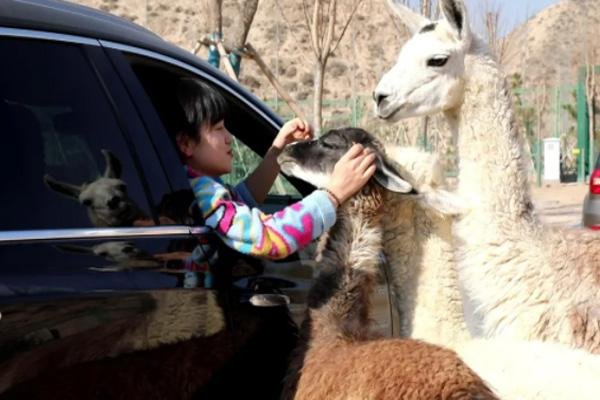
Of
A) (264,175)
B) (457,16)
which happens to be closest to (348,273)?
(264,175)

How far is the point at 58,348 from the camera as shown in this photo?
8.16 ft

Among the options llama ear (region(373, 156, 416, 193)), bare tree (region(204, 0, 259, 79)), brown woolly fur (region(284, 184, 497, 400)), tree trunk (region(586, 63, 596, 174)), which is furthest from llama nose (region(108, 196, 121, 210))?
tree trunk (region(586, 63, 596, 174))

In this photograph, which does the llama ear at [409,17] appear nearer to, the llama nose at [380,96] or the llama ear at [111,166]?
the llama nose at [380,96]

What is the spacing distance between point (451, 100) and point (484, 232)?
1.93ft

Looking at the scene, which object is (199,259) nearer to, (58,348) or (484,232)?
(58,348)

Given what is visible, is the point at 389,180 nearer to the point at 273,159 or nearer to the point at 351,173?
the point at 351,173

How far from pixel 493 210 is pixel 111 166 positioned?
5.84 feet

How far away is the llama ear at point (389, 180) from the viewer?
11.1ft

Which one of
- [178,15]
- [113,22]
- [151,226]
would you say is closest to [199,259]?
[151,226]

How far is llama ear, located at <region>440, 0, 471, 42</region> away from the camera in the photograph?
4.02 meters

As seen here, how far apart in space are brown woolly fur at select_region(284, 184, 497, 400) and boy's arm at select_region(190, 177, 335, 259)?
0.22 metres

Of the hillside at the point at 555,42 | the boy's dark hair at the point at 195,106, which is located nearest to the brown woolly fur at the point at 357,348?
the boy's dark hair at the point at 195,106

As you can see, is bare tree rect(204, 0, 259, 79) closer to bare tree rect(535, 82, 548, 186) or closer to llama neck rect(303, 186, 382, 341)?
llama neck rect(303, 186, 382, 341)

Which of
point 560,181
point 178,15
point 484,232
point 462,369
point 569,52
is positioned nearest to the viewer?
point 462,369
